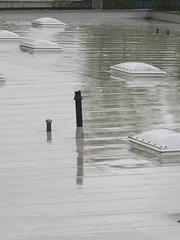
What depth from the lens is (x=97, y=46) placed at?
125 ft

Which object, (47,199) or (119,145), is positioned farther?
(119,145)

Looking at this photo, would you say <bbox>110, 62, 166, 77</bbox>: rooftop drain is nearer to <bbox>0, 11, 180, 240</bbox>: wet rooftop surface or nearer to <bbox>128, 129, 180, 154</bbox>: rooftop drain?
<bbox>0, 11, 180, 240</bbox>: wet rooftop surface

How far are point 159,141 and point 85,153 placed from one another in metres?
1.53

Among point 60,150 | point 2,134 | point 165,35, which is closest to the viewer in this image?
point 60,150

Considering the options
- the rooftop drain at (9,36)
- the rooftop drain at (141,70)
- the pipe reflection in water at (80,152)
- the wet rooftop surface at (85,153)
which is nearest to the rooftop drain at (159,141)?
the wet rooftop surface at (85,153)

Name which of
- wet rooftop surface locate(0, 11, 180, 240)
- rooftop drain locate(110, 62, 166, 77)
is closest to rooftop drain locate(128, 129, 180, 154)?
wet rooftop surface locate(0, 11, 180, 240)

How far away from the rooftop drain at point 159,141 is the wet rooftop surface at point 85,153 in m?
0.25

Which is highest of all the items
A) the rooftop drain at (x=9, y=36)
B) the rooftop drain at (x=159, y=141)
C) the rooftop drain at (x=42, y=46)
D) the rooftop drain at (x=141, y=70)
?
the rooftop drain at (x=159, y=141)

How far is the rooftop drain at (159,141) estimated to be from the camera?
1645 centimetres

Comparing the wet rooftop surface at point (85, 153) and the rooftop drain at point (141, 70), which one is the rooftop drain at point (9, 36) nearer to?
the wet rooftop surface at point (85, 153)

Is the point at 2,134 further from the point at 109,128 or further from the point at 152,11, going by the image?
the point at 152,11

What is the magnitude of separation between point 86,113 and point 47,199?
8011 millimetres

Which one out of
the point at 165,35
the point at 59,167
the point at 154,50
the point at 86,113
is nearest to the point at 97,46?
the point at 154,50

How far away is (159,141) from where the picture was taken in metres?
16.8
